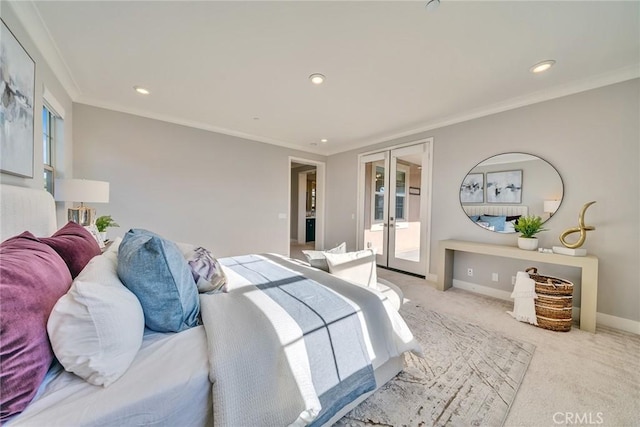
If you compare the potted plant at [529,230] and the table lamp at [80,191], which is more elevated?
the table lamp at [80,191]

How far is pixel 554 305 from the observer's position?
232 cm

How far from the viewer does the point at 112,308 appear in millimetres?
876

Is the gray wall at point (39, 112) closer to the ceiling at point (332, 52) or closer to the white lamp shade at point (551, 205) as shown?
the ceiling at point (332, 52)

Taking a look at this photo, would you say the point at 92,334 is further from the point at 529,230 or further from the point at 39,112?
the point at 529,230

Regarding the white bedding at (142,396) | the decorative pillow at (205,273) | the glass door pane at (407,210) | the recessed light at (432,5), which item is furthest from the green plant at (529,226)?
the white bedding at (142,396)

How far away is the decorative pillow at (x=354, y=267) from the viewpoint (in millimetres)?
2016

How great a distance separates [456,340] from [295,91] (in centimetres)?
307

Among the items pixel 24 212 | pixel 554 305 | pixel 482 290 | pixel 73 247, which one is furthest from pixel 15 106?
pixel 482 290

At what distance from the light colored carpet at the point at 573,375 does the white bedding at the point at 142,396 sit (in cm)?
166

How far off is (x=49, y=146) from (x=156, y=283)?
2890 millimetres

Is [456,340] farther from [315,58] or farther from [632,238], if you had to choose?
[315,58]

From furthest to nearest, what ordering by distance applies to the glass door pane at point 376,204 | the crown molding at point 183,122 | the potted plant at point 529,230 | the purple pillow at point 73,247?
the glass door pane at point 376,204 → the crown molding at point 183,122 → the potted plant at point 529,230 → the purple pillow at point 73,247

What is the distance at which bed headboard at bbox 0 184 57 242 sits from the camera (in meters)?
1.32

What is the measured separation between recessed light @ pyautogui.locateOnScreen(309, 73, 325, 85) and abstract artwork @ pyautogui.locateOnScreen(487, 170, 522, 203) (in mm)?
2548
